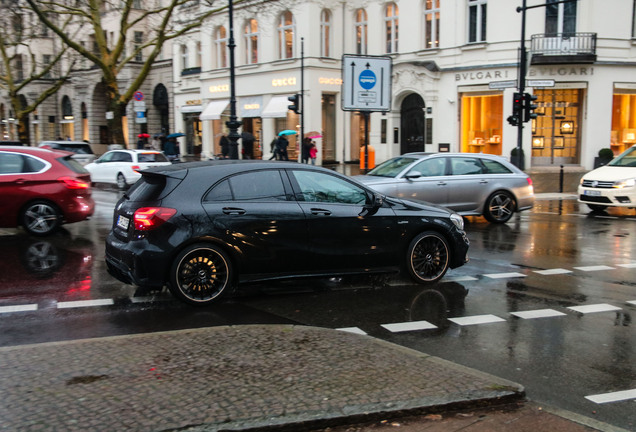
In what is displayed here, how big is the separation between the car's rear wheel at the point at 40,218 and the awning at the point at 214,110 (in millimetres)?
30010

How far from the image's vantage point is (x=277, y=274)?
24.6 ft

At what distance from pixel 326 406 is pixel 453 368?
4.07ft

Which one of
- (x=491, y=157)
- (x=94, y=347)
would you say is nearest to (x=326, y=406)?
(x=94, y=347)

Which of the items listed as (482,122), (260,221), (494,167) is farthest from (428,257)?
(482,122)

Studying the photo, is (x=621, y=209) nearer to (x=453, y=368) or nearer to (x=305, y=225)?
(x=305, y=225)

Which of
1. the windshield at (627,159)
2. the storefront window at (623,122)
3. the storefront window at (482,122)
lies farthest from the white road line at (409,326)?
the storefront window at (623,122)

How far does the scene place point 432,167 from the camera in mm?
14234

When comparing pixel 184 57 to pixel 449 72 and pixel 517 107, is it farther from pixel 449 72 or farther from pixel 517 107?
pixel 517 107

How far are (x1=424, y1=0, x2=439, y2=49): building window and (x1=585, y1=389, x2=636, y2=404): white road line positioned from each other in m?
29.8

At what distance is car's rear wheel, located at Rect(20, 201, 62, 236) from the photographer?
11922 mm

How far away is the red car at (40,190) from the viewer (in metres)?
11.7

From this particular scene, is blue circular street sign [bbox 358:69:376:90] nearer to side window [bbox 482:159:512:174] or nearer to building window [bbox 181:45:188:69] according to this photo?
side window [bbox 482:159:512:174]

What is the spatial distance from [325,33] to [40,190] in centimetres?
2712

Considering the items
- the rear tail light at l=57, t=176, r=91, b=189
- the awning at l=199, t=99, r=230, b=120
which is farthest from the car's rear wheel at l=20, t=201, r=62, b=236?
the awning at l=199, t=99, r=230, b=120
